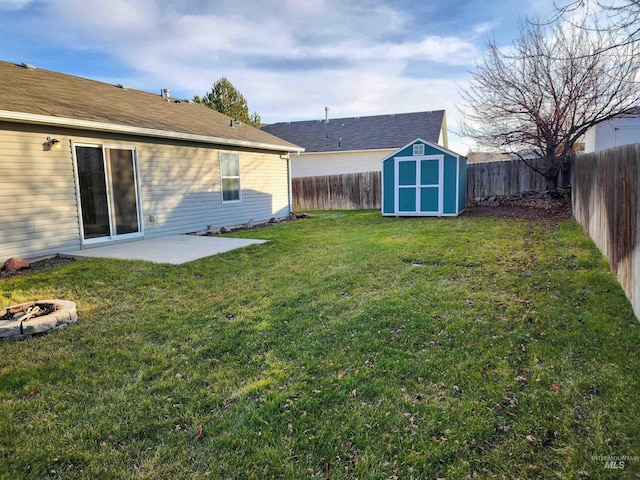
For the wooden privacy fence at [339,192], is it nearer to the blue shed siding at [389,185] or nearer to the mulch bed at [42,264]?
the blue shed siding at [389,185]

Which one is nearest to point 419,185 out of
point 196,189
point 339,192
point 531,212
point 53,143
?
point 531,212

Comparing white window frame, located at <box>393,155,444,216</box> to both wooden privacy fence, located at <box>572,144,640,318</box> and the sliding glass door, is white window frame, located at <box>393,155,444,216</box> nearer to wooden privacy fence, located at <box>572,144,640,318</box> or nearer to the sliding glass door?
wooden privacy fence, located at <box>572,144,640,318</box>

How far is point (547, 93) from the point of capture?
1223 cm

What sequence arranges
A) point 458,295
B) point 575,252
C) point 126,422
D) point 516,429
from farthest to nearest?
point 575,252, point 458,295, point 126,422, point 516,429

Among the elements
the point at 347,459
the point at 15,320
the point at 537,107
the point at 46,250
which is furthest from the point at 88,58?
the point at 347,459

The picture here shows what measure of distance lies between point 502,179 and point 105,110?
12979mm

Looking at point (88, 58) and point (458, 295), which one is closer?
point (458, 295)

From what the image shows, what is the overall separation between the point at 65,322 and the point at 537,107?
1369 centimetres

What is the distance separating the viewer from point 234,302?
4.68 meters

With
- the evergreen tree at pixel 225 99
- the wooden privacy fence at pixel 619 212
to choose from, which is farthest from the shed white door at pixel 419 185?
the evergreen tree at pixel 225 99

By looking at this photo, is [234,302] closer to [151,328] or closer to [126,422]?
[151,328]

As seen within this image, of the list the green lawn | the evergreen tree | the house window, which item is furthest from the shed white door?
the evergreen tree

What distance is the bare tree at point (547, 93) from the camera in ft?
37.0

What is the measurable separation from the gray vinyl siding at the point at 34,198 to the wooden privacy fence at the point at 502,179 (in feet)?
43.0
